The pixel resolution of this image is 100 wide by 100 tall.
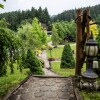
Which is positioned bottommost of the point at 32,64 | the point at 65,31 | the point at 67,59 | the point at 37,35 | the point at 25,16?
the point at 67,59

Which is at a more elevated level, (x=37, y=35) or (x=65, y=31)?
(x=65, y=31)

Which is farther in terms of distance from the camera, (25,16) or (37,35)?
(25,16)

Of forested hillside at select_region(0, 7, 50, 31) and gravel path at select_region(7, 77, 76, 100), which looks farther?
forested hillside at select_region(0, 7, 50, 31)

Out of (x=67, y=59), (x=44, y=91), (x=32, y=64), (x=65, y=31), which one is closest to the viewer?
(x=44, y=91)

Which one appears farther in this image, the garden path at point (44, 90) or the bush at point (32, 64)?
the bush at point (32, 64)

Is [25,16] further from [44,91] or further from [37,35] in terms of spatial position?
[44,91]

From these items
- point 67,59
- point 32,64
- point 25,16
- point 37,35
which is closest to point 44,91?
point 32,64

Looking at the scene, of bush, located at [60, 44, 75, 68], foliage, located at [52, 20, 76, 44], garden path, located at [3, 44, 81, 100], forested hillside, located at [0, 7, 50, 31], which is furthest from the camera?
forested hillside, located at [0, 7, 50, 31]

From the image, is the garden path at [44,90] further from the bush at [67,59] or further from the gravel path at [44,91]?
the bush at [67,59]

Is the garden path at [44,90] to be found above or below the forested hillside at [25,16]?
below

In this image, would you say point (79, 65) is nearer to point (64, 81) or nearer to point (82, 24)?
point (64, 81)

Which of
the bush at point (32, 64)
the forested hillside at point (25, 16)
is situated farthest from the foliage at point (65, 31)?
the bush at point (32, 64)

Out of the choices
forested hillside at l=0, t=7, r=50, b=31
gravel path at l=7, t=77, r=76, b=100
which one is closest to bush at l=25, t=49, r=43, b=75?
gravel path at l=7, t=77, r=76, b=100

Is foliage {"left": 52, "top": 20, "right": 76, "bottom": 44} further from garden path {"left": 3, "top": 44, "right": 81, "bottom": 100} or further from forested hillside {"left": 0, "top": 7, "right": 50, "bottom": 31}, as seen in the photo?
garden path {"left": 3, "top": 44, "right": 81, "bottom": 100}
